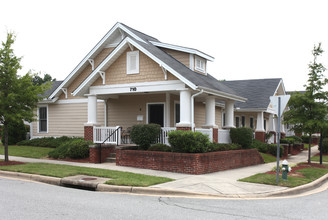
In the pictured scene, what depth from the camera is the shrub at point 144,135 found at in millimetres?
14180

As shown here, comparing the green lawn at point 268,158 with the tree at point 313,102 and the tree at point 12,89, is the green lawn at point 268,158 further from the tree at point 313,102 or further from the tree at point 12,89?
the tree at point 12,89

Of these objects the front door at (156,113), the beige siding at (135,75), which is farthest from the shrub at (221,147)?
the front door at (156,113)

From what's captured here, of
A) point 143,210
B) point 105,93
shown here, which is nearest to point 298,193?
point 143,210

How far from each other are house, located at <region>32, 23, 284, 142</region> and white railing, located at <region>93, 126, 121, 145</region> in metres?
0.05

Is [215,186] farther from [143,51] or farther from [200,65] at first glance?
[200,65]

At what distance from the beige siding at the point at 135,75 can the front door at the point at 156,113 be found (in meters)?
3.17

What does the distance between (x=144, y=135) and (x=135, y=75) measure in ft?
10.5

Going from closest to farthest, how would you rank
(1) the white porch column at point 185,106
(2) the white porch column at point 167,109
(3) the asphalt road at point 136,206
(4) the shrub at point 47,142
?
(3) the asphalt road at point 136,206 < (1) the white porch column at point 185,106 < (2) the white porch column at point 167,109 < (4) the shrub at point 47,142

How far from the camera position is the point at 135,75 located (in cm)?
1583

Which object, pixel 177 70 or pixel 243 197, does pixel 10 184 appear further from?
pixel 177 70

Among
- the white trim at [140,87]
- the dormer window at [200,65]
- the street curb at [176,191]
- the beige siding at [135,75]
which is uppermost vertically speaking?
the dormer window at [200,65]

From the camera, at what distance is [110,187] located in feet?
31.6

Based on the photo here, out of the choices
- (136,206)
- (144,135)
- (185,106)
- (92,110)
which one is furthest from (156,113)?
(136,206)

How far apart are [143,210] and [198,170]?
5.41m
